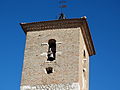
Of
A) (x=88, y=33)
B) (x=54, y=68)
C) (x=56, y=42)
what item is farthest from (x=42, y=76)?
(x=88, y=33)

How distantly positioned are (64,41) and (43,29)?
1.57m

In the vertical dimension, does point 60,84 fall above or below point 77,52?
below

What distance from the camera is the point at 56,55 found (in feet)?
71.3

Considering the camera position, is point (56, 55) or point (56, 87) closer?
point (56, 87)

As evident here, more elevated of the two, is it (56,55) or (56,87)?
(56,55)

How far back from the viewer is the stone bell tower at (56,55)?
68.3 ft

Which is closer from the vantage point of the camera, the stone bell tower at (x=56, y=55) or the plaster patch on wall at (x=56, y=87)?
the plaster patch on wall at (x=56, y=87)

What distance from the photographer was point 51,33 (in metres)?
22.5

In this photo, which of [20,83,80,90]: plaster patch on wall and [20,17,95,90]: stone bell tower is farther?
[20,17,95,90]: stone bell tower

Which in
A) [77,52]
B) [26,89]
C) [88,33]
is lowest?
[26,89]

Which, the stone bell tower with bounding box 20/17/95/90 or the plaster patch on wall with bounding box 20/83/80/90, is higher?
the stone bell tower with bounding box 20/17/95/90

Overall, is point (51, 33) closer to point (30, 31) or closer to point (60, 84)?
point (30, 31)

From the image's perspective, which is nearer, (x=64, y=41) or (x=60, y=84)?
(x=60, y=84)

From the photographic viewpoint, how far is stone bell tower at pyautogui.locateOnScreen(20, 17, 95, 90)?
20828 mm
